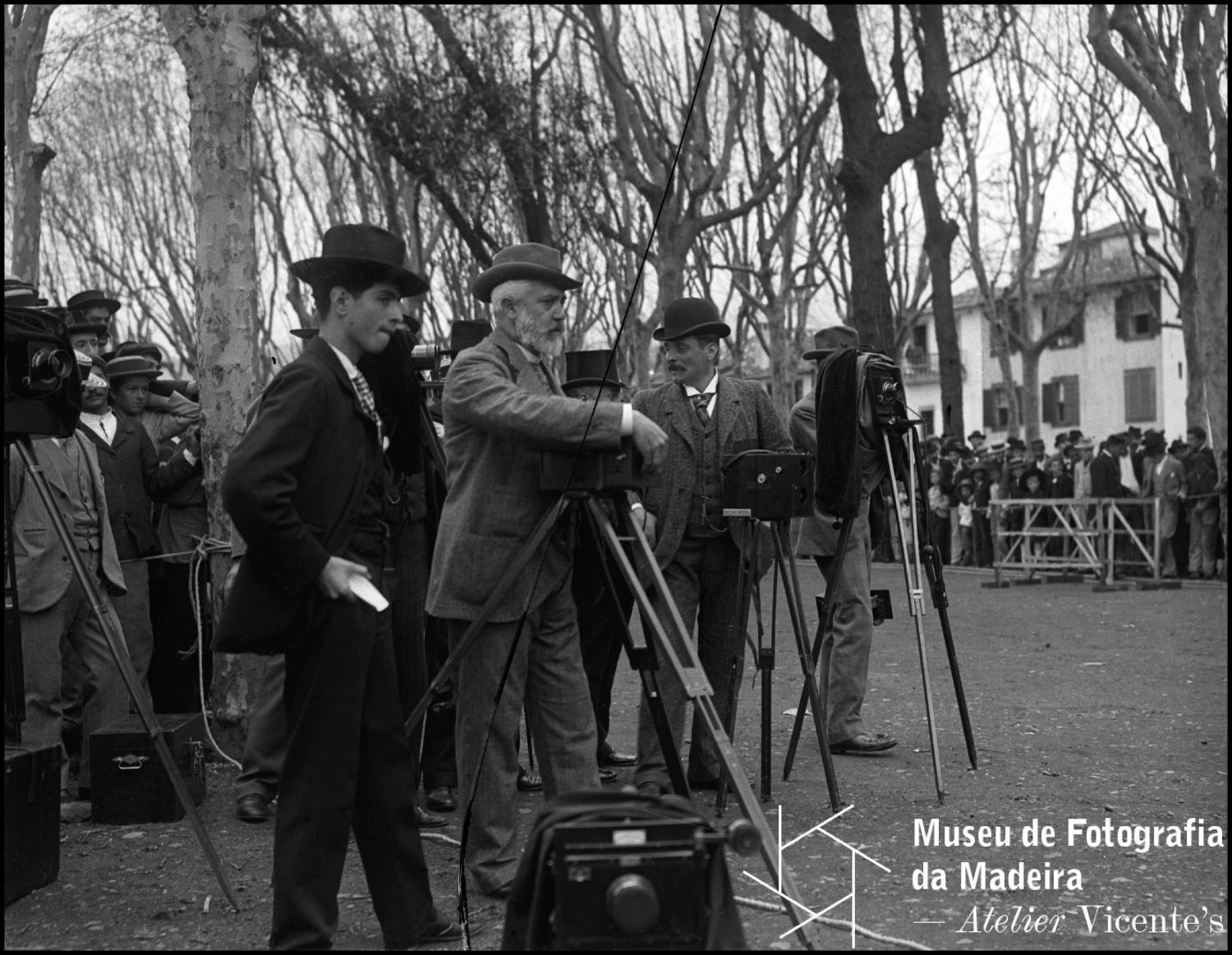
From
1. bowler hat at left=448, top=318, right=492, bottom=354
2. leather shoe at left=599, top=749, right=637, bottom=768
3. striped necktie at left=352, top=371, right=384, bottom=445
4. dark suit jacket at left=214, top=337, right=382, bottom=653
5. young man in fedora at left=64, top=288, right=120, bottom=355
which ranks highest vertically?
young man in fedora at left=64, top=288, right=120, bottom=355

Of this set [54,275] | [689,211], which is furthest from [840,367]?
[54,275]

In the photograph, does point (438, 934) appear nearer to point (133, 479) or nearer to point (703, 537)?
point (703, 537)

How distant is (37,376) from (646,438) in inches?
79.2

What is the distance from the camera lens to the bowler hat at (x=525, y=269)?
5230 millimetres

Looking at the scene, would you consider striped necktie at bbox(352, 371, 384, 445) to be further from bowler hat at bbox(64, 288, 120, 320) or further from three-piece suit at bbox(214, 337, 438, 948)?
bowler hat at bbox(64, 288, 120, 320)

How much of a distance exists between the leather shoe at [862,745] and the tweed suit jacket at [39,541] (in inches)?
136

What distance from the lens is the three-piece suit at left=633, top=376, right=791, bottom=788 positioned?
6.32m

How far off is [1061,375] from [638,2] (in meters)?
50.5

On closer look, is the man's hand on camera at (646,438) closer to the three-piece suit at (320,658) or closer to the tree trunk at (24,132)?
the three-piece suit at (320,658)

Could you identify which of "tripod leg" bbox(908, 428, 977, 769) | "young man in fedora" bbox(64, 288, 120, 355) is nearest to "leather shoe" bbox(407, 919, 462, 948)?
"tripod leg" bbox(908, 428, 977, 769)

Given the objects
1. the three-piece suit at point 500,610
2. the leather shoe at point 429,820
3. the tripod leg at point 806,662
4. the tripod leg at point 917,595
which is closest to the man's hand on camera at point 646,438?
the three-piece suit at point 500,610

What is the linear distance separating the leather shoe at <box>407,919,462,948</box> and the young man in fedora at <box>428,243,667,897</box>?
0.47 metres

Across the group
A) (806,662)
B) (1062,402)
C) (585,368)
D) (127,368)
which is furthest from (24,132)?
(1062,402)

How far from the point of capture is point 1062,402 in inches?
2734
